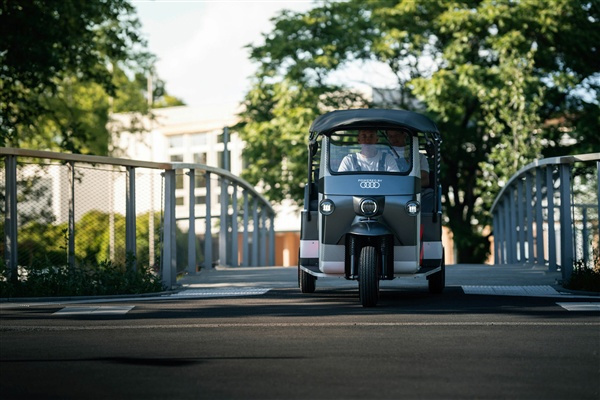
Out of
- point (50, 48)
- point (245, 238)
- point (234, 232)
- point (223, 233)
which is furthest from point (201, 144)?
point (223, 233)

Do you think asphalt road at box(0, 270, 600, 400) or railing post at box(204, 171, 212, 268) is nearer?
asphalt road at box(0, 270, 600, 400)

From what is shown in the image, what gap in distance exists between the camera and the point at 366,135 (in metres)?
13.4

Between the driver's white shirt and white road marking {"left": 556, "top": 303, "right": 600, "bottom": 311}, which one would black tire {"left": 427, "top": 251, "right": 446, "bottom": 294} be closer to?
the driver's white shirt

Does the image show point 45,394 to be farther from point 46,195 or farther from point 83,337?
point 46,195

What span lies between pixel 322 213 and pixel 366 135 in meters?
1.02

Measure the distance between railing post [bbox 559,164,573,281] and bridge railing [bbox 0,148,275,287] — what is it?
4601 mm

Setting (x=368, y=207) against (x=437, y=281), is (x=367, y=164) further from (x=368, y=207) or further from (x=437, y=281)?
→ (x=437, y=281)

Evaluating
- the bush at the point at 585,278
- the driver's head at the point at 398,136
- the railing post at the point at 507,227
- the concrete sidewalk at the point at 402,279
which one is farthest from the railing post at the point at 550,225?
the railing post at the point at 507,227

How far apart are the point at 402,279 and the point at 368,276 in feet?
18.9

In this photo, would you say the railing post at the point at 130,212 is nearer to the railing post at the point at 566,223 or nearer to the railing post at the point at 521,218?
the railing post at the point at 566,223

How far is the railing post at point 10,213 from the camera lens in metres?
15.4

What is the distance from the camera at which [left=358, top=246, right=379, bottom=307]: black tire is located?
12148 mm

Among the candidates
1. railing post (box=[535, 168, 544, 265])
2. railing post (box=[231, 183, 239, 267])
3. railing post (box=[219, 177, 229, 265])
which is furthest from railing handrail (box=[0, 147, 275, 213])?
railing post (box=[231, 183, 239, 267])

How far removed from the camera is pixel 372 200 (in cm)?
1273
